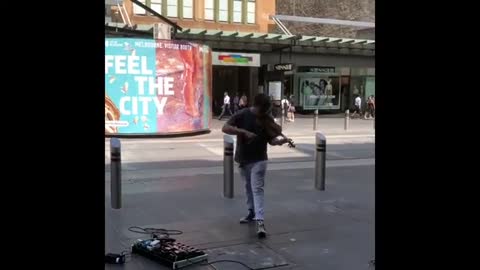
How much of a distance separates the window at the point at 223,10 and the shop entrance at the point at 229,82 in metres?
3.98

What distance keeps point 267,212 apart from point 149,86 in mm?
12844

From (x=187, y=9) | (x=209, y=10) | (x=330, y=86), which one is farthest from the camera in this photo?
(x=330, y=86)

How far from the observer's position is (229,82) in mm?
40781

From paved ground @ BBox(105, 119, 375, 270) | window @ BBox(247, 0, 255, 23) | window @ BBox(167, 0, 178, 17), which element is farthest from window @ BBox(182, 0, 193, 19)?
paved ground @ BBox(105, 119, 375, 270)

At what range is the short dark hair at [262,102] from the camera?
22.1 ft

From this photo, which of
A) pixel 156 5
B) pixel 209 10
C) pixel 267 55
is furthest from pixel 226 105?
pixel 209 10

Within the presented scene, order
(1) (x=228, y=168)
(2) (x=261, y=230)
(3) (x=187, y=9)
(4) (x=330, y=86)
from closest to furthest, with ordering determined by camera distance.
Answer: (2) (x=261, y=230)
(1) (x=228, y=168)
(3) (x=187, y=9)
(4) (x=330, y=86)

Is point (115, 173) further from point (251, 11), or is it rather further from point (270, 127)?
point (251, 11)

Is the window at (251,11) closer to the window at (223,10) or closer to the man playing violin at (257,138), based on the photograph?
the window at (223,10)

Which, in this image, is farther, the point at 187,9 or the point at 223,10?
the point at 223,10
